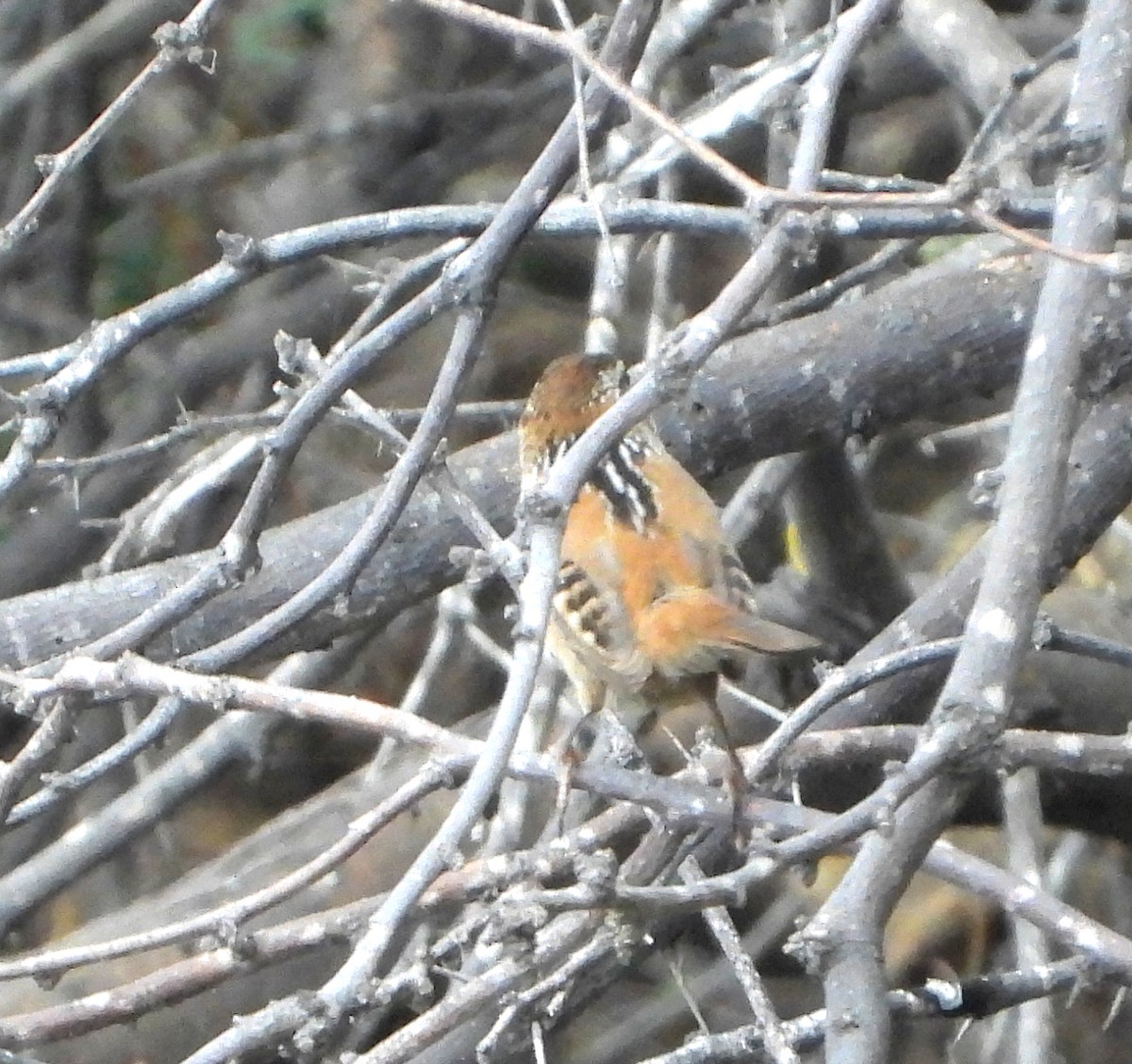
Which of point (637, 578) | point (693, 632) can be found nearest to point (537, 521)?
point (693, 632)

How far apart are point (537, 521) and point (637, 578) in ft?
3.30

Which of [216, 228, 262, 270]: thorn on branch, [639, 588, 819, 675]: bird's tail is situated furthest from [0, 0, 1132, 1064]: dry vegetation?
[639, 588, 819, 675]: bird's tail

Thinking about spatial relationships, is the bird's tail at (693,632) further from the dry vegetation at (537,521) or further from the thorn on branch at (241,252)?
the thorn on branch at (241,252)

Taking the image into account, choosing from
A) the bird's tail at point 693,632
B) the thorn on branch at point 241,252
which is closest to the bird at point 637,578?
the bird's tail at point 693,632

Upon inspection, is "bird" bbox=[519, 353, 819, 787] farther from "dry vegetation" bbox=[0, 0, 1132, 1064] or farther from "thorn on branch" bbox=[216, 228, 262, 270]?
"thorn on branch" bbox=[216, 228, 262, 270]

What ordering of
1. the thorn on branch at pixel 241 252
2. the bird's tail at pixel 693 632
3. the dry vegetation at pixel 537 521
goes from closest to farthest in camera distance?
the dry vegetation at pixel 537 521 < the thorn on branch at pixel 241 252 < the bird's tail at pixel 693 632

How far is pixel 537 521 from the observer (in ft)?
4.08

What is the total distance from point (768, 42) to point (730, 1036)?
2621mm

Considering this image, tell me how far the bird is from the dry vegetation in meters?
0.10

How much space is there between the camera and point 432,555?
2.33 metres

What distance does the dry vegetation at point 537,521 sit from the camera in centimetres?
141

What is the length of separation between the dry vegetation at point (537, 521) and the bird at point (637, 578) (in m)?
0.10

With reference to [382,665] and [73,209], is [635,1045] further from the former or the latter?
[73,209]

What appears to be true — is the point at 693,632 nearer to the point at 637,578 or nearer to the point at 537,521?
the point at 637,578
